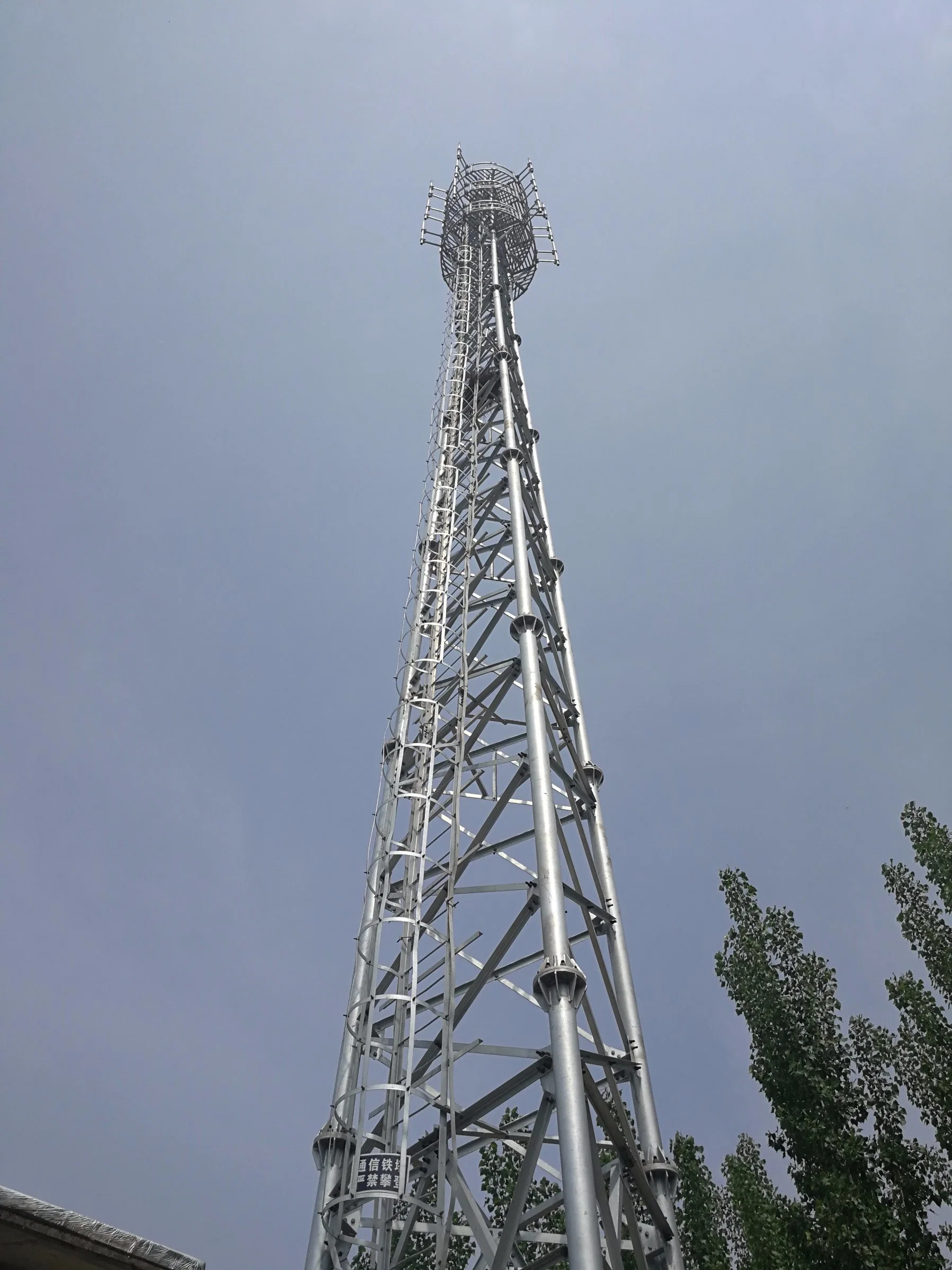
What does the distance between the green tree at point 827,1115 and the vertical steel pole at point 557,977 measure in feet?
35.1

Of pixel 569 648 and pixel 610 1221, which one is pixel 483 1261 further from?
pixel 569 648

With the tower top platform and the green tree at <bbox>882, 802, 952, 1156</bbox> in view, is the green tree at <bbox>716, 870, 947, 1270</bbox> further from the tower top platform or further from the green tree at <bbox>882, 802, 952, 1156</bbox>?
the tower top platform

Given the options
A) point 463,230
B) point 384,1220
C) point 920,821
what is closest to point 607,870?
point 384,1220

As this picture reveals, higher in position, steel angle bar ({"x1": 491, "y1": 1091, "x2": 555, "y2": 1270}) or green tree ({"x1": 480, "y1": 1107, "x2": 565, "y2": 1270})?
green tree ({"x1": 480, "y1": 1107, "x2": 565, "y2": 1270})

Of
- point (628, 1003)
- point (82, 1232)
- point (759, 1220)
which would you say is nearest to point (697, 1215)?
point (759, 1220)

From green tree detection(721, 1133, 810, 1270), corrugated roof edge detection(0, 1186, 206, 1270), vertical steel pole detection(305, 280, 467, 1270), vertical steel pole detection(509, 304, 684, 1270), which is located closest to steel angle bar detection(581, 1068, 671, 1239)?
vertical steel pole detection(509, 304, 684, 1270)

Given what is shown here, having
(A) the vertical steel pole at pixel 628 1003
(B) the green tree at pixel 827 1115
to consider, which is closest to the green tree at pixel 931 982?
(B) the green tree at pixel 827 1115

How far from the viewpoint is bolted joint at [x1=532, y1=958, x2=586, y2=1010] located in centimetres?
688

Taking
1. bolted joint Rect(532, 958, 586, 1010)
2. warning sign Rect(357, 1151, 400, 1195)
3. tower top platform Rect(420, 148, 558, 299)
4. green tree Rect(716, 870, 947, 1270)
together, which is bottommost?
warning sign Rect(357, 1151, 400, 1195)

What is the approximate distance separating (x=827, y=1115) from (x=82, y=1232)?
48.1ft

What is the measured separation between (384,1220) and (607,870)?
4.05m

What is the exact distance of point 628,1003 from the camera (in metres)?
8.91

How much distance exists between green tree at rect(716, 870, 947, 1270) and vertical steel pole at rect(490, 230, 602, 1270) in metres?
10.7

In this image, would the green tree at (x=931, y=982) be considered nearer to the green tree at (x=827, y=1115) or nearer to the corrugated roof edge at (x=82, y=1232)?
the green tree at (x=827, y=1115)
